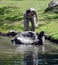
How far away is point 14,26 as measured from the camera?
2240 inches

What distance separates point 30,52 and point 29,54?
1.35 m

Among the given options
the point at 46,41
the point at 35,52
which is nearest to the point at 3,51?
the point at 35,52

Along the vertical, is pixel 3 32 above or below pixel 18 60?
below

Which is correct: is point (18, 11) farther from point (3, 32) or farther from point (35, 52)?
point (35, 52)

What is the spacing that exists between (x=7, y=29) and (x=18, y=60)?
2455 centimetres

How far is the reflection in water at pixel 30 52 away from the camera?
30969 mm

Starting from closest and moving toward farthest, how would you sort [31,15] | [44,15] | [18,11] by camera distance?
1. [31,15]
2. [44,15]
3. [18,11]

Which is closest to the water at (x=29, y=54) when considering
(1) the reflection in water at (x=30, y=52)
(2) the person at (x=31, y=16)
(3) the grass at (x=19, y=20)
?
(1) the reflection in water at (x=30, y=52)

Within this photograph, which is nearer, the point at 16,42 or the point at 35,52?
the point at 35,52

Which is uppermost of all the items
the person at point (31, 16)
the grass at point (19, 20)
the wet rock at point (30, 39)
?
the person at point (31, 16)

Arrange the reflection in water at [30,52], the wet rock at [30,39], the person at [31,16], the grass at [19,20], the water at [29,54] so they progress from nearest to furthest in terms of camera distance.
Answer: the water at [29,54] < the reflection in water at [30,52] < the wet rock at [30,39] < the person at [31,16] < the grass at [19,20]

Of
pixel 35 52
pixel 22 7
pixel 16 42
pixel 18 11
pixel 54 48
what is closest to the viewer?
pixel 35 52

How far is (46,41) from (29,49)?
20.4 ft

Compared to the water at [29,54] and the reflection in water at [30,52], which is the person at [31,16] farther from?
the reflection in water at [30,52]
